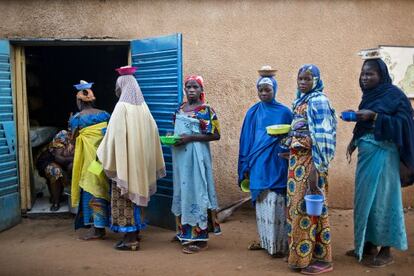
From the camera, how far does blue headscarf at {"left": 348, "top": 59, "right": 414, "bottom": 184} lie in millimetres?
4191

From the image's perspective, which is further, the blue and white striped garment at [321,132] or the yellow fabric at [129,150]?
the yellow fabric at [129,150]

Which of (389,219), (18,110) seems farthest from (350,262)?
(18,110)

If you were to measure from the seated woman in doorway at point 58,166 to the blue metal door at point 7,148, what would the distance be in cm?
51

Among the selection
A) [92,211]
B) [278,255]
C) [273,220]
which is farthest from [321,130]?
[92,211]

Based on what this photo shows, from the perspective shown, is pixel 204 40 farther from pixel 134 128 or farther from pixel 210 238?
pixel 210 238

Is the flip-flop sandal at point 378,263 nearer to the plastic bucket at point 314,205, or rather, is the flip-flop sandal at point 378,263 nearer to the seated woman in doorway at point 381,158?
the seated woman in doorway at point 381,158

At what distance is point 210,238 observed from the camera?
213 inches

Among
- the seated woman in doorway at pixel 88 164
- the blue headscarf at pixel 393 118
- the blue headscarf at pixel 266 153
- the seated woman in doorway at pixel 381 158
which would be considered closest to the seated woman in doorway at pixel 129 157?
the seated woman in doorway at pixel 88 164

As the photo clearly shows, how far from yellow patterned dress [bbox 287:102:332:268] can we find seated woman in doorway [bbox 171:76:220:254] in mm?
927

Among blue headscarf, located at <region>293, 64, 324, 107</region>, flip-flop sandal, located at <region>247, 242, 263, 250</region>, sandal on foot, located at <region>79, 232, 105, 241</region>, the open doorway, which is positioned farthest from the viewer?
the open doorway

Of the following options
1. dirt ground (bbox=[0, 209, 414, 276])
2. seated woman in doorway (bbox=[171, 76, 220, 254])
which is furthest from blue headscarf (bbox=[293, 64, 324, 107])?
dirt ground (bbox=[0, 209, 414, 276])

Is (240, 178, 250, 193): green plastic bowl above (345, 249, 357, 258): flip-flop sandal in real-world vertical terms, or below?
above

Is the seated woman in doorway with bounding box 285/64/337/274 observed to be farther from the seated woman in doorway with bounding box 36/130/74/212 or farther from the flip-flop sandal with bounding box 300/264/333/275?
the seated woman in doorway with bounding box 36/130/74/212

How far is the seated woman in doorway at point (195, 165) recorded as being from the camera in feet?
15.9
